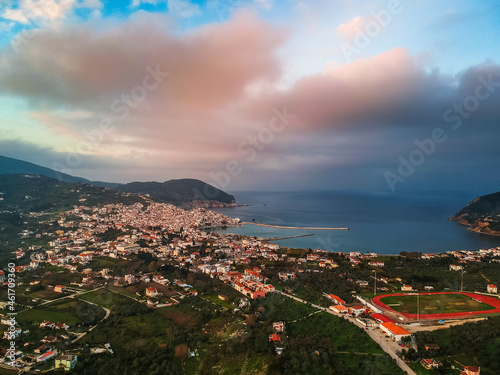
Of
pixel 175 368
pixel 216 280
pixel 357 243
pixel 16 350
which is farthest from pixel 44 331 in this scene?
pixel 357 243

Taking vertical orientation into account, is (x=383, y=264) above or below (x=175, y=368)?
above

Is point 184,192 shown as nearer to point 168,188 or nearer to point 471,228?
point 168,188

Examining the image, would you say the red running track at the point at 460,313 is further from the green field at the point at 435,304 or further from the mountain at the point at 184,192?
the mountain at the point at 184,192

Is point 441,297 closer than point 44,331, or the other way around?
point 44,331

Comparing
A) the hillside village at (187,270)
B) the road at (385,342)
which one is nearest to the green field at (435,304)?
the hillside village at (187,270)

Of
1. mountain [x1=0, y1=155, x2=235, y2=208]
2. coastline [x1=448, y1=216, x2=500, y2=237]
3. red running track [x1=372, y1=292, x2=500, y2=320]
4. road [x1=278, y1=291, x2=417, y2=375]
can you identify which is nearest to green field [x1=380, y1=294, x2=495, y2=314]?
red running track [x1=372, y1=292, x2=500, y2=320]

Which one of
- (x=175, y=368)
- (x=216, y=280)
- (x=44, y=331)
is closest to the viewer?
(x=175, y=368)

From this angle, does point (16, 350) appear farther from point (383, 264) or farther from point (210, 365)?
point (383, 264)
